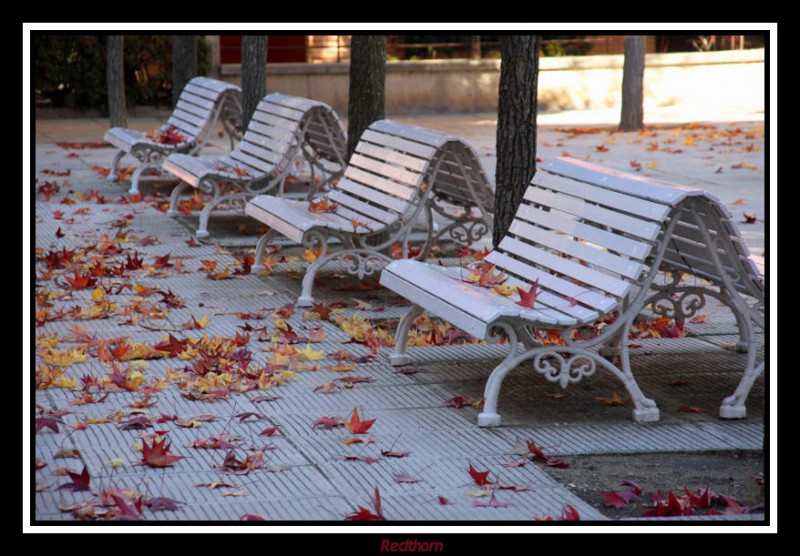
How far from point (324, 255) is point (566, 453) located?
2.83 m

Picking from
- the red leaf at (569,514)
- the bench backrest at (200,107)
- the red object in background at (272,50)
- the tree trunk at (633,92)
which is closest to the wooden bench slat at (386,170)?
the red leaf at (569,514)

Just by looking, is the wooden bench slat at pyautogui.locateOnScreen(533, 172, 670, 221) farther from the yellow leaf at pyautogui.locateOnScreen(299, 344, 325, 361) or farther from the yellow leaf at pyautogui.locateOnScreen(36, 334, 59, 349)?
the yellow leaf at pyautogui.locateOnScreen(36, 334, 59, 349)

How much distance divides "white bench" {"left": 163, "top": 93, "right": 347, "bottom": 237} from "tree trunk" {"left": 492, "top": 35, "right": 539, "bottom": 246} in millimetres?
2871

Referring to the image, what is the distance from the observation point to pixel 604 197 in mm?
5297

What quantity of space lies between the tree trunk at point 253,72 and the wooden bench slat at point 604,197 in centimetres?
599

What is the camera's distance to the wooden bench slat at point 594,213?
495cm

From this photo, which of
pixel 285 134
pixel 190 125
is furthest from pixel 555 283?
pixel 190 125

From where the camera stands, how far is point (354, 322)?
21.5 ft

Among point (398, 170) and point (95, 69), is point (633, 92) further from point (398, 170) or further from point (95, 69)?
point (398, 170)

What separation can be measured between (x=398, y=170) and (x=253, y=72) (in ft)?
14.9

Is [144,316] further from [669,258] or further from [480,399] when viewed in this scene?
[669,258]

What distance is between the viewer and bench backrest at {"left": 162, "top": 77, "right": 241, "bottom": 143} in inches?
464
